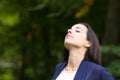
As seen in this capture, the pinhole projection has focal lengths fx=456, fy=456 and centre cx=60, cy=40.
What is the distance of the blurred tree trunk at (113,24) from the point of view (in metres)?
9.51

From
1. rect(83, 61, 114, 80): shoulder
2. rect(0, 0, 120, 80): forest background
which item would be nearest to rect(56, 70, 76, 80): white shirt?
rect(83, 61, 114, 80): shoulder

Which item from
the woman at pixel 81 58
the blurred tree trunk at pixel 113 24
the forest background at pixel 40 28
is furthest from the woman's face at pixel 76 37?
the forest background at pixel 40 28

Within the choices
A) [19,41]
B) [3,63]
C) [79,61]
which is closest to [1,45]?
[19,41]

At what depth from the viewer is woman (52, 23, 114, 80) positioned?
4.24 meters

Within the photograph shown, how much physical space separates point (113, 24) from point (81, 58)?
5284 millimetres

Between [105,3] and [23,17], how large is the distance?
9.69 ft

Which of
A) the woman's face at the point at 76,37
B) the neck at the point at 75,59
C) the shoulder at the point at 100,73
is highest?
the woman's face at the point at 76,37

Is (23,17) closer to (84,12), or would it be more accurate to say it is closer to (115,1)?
(84,12)

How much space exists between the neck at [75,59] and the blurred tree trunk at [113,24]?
509 centimetres

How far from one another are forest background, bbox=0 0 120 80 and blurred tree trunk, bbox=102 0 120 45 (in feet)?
2.06

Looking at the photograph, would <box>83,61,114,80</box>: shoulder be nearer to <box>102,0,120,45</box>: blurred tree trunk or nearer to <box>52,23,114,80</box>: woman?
<box>52,23,114,80</box>: woman

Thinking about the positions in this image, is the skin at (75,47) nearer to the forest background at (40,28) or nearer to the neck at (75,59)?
the neck at (75,59)

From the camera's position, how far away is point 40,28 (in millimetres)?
13750

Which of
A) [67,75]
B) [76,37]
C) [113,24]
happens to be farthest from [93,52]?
[113,24]
